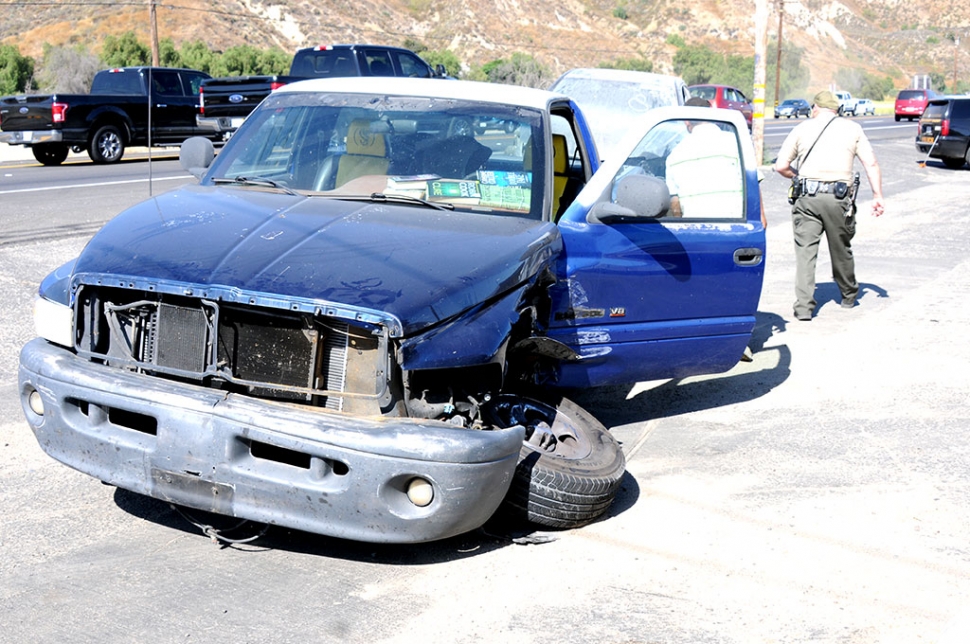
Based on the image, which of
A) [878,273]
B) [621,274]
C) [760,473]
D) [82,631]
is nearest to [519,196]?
[621,274]

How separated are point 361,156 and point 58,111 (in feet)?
56.3

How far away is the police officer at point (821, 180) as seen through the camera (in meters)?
8.82

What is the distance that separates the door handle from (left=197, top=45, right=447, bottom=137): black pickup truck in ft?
54.4

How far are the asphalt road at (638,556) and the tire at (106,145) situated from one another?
15823mm

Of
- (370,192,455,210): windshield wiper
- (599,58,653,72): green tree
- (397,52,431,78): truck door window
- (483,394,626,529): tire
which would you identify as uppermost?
(599,58,653,72): green tree

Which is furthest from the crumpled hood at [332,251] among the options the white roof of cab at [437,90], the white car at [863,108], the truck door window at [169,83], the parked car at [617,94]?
the white car at [863,108]

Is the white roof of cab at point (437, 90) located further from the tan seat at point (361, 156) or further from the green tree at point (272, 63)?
the green tree at point (272, 63)

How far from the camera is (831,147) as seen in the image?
883 cm

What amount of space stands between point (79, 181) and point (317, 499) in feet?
50.1

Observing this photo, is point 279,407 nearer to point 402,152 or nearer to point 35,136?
point 402,152

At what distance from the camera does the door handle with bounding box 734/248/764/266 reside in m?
5.79

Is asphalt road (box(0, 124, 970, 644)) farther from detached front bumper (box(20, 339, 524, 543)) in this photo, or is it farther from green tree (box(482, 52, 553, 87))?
green tree (box(482, 52, 553, 87))

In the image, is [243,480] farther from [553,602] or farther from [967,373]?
[967,373]

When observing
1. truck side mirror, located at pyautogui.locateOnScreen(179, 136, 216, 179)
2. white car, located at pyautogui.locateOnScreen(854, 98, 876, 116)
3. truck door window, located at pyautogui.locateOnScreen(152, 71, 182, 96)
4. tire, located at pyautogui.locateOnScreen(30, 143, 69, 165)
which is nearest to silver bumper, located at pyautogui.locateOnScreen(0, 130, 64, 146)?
tire, located at pyautogui.locateOnScreen(30, 143, 69, 165)
